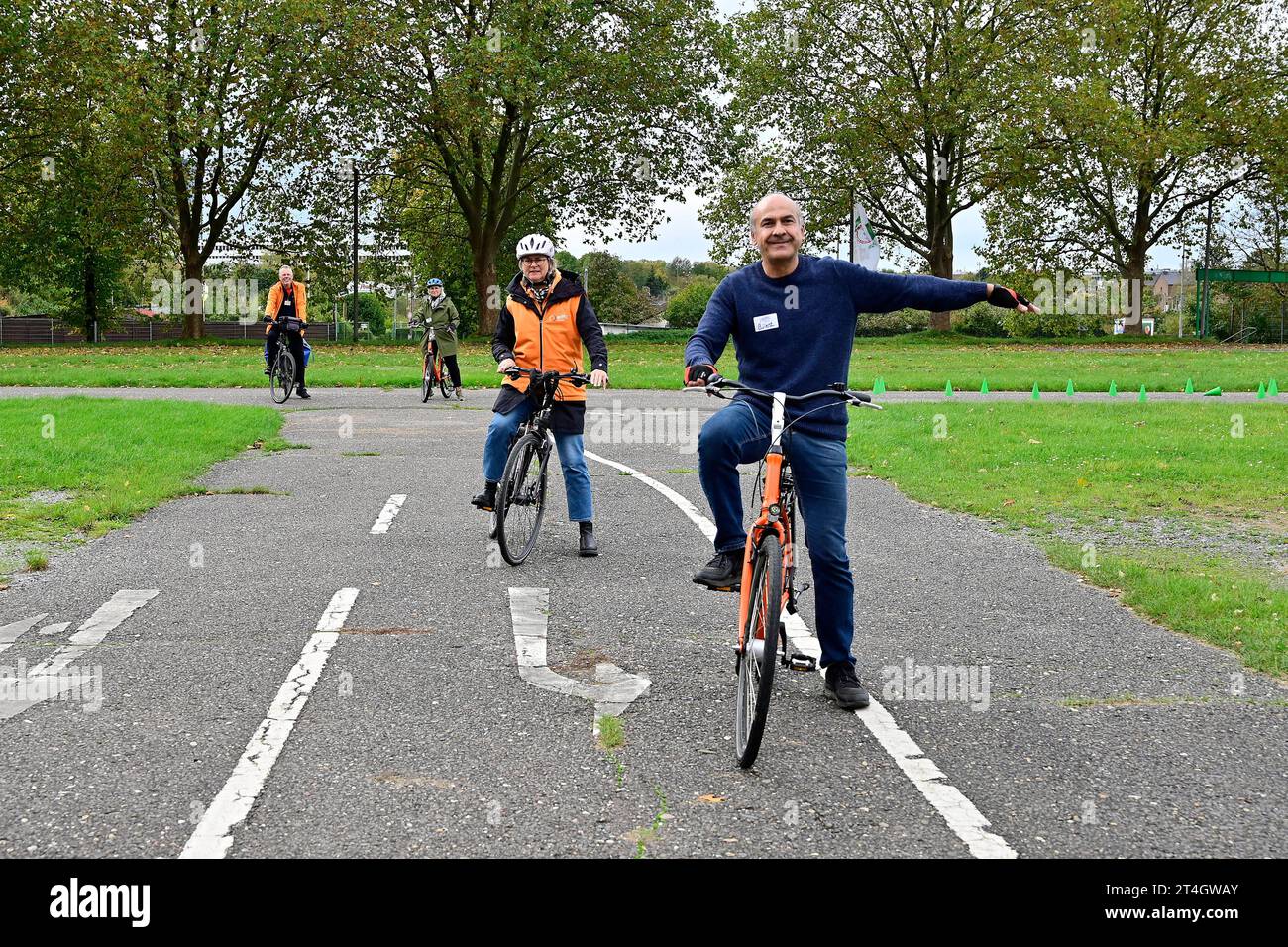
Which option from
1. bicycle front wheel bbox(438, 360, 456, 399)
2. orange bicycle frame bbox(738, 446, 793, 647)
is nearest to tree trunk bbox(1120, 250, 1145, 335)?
bicycle front wheel bbox(438, 360, 456, 399)

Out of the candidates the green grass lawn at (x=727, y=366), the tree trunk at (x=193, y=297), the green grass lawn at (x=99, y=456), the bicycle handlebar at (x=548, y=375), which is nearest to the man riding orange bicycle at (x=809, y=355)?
the bicycle handlebar at (x=548, y=375)

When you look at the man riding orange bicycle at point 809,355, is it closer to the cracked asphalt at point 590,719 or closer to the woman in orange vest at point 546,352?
the cracked asphalt at point 590,719

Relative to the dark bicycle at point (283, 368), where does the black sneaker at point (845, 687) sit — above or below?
below

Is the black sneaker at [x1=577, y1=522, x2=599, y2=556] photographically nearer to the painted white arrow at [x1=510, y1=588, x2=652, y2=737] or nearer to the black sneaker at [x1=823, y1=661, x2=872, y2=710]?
the painted white arrow at [x1=510, y1=588, x2=652, y2=737]

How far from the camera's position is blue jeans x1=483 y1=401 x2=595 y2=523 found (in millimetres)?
8711

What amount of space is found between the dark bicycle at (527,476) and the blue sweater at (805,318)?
2.97m

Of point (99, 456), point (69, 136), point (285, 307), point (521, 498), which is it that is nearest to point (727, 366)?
point (285, 307)

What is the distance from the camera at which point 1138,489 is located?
1169cm

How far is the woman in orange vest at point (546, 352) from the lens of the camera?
862cm

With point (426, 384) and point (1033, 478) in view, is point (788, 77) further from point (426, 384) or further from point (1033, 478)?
point (1033, 478)

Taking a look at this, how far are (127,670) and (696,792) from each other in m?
2.75

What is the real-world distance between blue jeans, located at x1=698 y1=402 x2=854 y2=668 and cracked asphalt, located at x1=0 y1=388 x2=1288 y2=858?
377 millimetres

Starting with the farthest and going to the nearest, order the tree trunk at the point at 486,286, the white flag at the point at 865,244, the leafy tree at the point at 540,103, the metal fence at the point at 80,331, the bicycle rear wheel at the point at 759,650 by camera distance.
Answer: the metal fence at the point at 80,331 < the tree trunk at the point at 486,286 < the leafy tree at the point at 540,103 < the white flag at the point at 865,244 < the bicycle rear wheel at the point at 759,650
